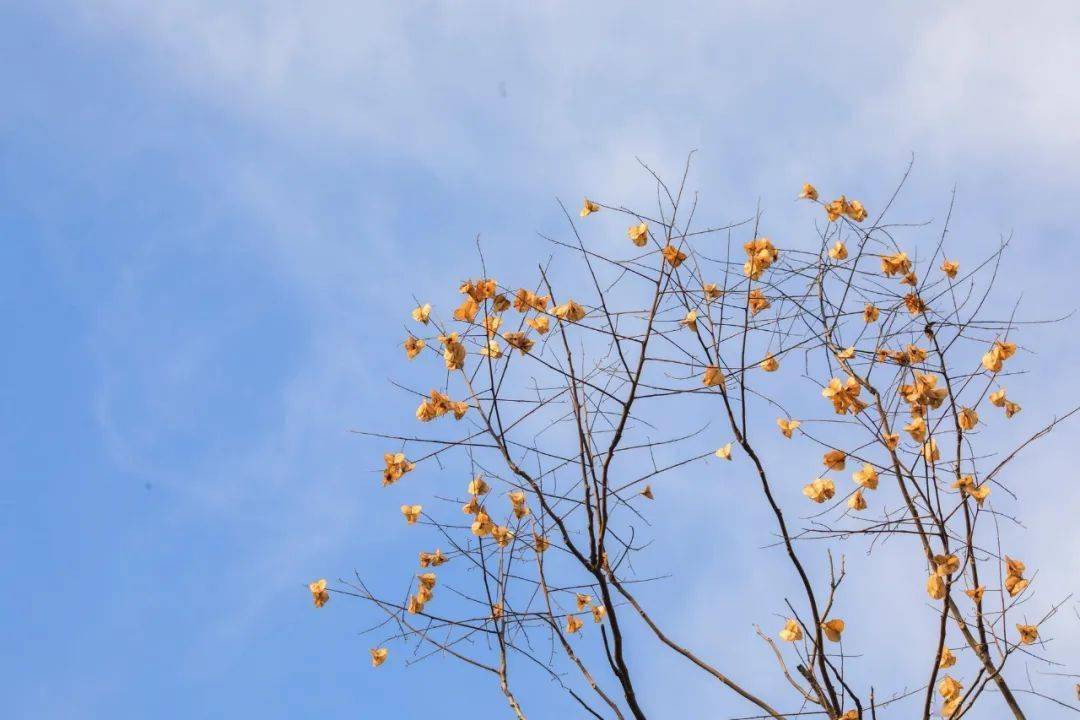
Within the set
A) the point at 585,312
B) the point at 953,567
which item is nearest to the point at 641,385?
the point at 585,312

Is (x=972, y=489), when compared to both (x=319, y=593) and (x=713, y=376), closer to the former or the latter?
(x=713, y=376)

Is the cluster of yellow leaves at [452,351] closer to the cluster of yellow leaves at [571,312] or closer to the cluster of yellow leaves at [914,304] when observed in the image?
the cluster of yellow leaves at [571,312]

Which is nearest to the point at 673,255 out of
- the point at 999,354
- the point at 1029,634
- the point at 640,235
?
the point at 640,235

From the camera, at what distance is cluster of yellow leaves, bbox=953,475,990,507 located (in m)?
3.26

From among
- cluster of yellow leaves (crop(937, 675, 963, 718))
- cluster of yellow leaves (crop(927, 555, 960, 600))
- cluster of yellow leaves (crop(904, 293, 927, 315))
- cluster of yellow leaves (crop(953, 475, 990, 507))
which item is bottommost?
cluster of yellow leaves (crop(937, 675, 963, 718))

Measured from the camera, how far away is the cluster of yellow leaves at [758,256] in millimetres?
3518

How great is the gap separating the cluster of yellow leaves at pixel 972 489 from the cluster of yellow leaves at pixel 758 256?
0.94 metres

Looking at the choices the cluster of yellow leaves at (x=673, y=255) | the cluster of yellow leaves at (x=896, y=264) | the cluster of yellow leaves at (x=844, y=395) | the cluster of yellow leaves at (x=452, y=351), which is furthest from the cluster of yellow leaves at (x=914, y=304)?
the cluster of yellow leaves at (x=452, y=351)

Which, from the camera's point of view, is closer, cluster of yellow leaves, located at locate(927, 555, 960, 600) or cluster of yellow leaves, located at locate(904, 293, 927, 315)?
cluster of yellow leaves, located at locate(927, 555, 960, 600)

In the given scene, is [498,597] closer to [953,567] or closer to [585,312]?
[585,312]

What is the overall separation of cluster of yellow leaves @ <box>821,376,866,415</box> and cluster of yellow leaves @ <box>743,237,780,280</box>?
0.47 meters

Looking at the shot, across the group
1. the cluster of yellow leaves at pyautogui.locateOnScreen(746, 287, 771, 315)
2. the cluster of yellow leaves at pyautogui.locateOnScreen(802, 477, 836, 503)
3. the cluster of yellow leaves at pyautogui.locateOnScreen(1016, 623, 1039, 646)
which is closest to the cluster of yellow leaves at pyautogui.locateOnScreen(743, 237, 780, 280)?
the cluster of yellow leaves at pyautogui.locateOnScreen(746, 287, 771, 315)

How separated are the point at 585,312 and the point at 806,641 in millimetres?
1252

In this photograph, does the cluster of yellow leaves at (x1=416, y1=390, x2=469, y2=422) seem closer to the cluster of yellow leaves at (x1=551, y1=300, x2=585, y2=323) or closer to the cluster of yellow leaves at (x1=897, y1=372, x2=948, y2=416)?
the cluster of yellow leaves at (x1=551, y1=300, x2=585, y2=323)
